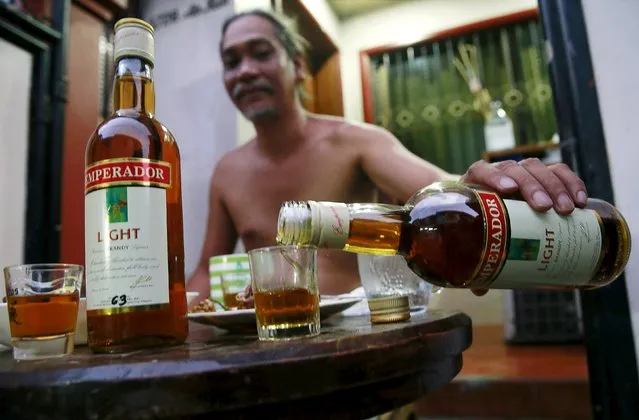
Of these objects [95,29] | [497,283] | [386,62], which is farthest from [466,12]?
[95,29]

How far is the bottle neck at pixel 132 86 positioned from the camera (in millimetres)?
495

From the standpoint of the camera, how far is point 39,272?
483 millimetres

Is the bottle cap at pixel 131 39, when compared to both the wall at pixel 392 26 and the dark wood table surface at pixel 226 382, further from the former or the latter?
the wall at pixel 392 26

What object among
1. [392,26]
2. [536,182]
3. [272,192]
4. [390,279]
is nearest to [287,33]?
[392,26]

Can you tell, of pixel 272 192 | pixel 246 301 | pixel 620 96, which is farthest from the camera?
pixel 272 192

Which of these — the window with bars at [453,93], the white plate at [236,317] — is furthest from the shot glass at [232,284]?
the window with bars at [453,93]

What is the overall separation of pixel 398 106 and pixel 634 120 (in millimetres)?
520

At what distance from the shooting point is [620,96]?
0.90 m

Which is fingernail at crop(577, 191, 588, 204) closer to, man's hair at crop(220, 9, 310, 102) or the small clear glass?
the small clear glass

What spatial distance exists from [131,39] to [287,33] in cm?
84

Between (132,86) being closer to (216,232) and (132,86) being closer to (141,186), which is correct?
(141,186)

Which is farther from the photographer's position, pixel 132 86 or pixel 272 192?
pixel 272 192

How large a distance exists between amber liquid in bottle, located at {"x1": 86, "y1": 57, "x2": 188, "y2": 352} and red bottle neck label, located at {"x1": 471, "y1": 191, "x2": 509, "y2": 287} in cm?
29

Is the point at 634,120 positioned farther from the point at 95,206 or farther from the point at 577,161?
the point at 95,206
